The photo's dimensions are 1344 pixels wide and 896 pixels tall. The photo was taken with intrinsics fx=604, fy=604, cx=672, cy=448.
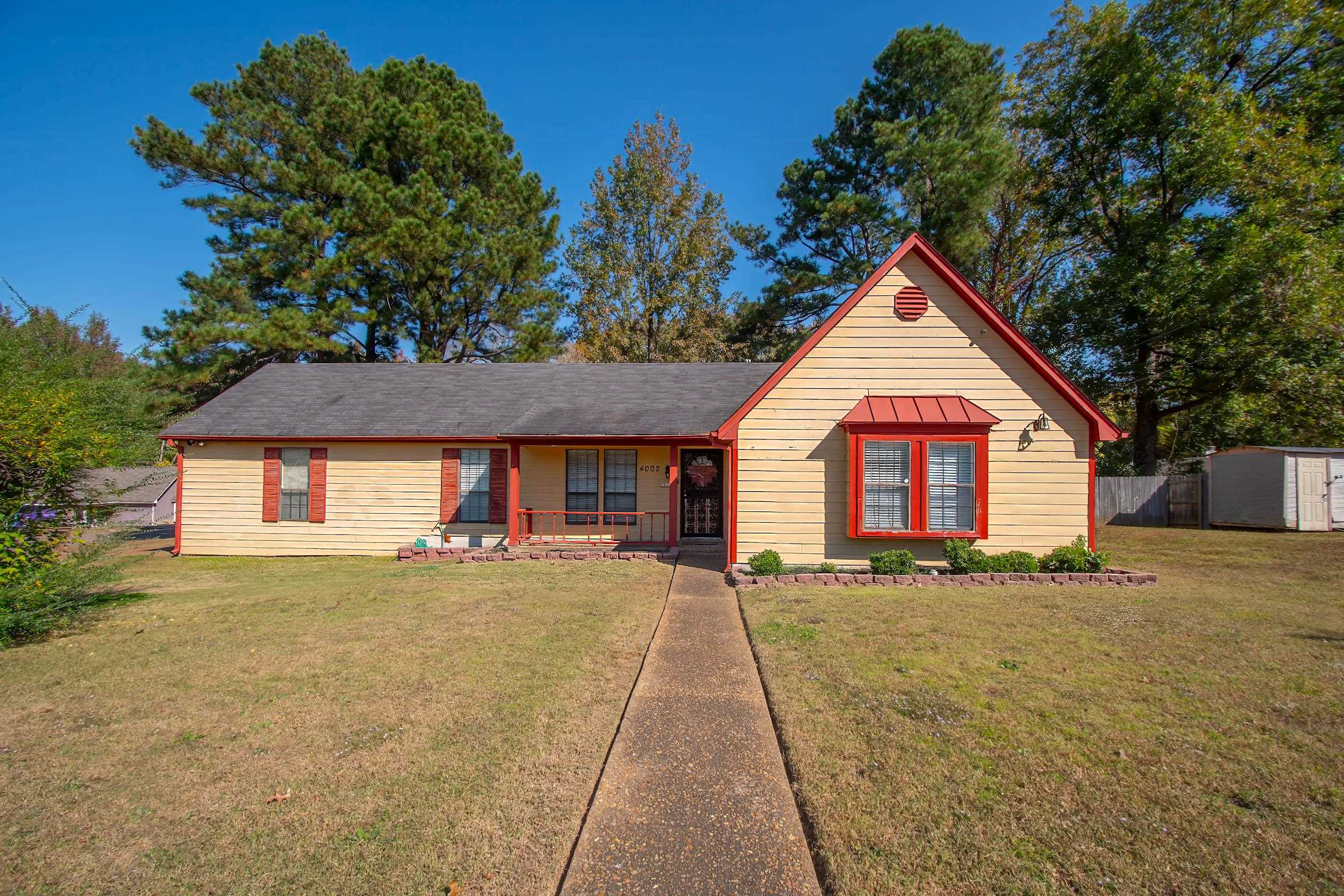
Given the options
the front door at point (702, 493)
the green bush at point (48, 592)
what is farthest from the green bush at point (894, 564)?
the green bush at point (48, 592)

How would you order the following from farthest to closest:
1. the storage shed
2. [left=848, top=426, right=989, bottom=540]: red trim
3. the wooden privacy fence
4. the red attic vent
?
the wooden privacy fence
the storage shed
the red attic vent
[left=848, top=426, right=989, bottom=540]: red trim

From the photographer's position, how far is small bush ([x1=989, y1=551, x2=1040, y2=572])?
408 inches

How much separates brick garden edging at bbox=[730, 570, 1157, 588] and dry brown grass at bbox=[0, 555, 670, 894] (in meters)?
3.07

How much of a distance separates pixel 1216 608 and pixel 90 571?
14.6 metres

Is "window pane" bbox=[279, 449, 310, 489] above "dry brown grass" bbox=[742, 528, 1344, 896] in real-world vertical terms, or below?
above

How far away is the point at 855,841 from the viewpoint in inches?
122

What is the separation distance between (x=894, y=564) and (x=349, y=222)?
2466cm

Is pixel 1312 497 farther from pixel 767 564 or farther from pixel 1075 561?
pixel 767 564

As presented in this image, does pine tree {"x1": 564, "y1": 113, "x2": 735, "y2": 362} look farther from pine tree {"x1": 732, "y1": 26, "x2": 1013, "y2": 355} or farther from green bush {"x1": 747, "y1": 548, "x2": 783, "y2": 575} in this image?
green bush {"x1": 747, "y1": 548, "x2": 783, "y2": 575}

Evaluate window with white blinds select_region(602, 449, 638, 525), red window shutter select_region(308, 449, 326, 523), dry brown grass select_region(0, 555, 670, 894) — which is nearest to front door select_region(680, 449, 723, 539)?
window with white blinds select_region(602, 449, 638, 525)

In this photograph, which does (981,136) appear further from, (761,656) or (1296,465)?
(761,656)

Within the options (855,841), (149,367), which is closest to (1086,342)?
(855,841)

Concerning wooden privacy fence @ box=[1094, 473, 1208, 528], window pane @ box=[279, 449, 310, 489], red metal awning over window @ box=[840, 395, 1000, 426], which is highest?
red metal awning over window @ box=[840, 395, 1000, 426]

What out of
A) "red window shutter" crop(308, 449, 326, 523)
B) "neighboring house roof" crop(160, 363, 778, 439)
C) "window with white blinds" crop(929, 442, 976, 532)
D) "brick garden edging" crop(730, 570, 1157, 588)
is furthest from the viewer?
"red window shutter" crop(308, 449, 326, 523)
